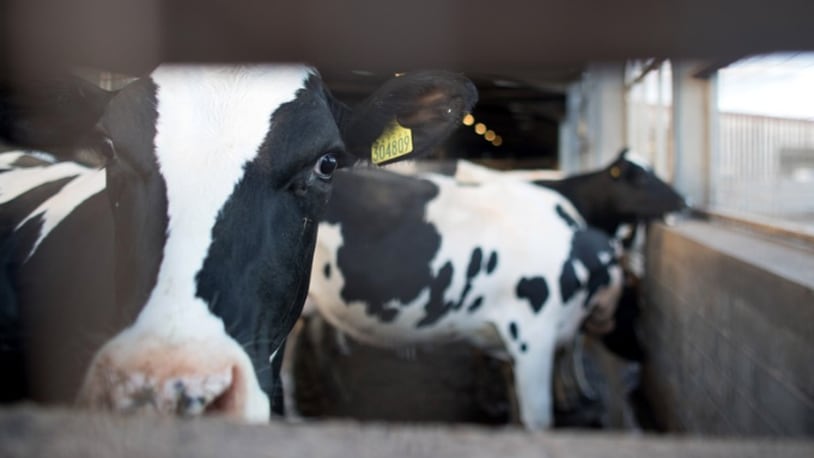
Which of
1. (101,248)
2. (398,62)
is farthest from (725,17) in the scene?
(101,248)

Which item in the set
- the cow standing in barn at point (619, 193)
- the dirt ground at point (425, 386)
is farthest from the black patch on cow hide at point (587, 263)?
the cow standing in barn at point (619, 193)

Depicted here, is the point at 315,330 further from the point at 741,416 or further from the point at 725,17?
the point at 725,17

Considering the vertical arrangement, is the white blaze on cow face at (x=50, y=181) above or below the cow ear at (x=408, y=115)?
below

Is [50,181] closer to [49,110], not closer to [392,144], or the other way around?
[49,110]

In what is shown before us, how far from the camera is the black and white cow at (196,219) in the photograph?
111cm

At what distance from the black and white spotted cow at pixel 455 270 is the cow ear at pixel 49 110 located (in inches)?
54.2

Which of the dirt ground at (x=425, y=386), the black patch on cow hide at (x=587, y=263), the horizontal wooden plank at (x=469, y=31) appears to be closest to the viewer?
the horizontal wooden plank at (x=469, y=31)

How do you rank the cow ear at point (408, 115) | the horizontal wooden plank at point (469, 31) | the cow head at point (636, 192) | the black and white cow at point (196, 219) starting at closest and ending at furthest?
the horizontal wooden plank at point (469, 31)
the black and white cow at point (196, 219)
the cow ear at point (408, 115)
the cow head at point (636, 192)

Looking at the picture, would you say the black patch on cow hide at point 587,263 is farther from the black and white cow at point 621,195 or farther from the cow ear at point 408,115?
the cow ear at point 408,115

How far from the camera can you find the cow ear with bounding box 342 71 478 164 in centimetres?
198

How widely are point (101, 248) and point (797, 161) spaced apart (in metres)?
3.49

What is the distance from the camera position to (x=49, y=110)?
1.97 meters

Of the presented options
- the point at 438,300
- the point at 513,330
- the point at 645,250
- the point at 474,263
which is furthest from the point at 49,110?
the point at 645,250

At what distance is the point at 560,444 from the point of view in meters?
0.62
